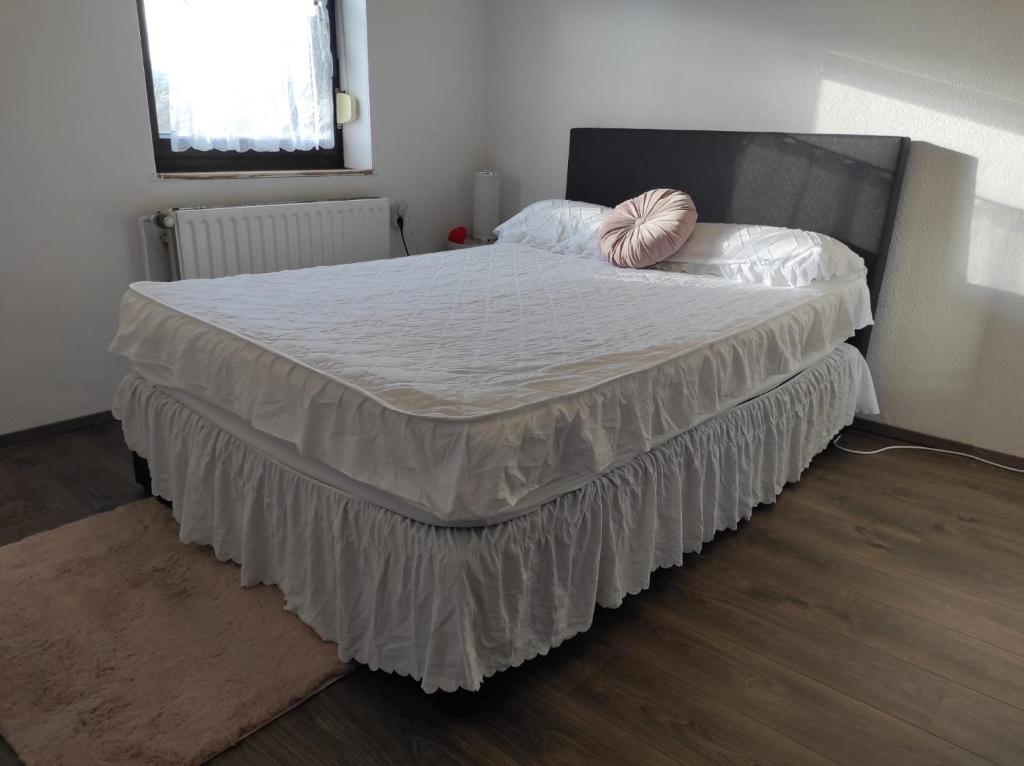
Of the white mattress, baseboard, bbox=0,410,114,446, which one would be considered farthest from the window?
baseboard, bbox=0,410,114,446

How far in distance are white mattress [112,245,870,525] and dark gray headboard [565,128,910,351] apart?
278 millimetres

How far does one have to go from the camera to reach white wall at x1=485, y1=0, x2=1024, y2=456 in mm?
2471

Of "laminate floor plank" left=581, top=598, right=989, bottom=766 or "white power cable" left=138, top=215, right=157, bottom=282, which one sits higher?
"white power cable" left=138, top=215, right=157, bottom=282

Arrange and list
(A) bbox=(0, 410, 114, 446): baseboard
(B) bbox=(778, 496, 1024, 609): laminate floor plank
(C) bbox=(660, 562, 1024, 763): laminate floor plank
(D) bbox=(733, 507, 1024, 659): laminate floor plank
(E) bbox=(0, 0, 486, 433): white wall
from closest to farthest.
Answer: (C) bbox=(660, 562, 1024, 763): laminate floor plank
(D) bbox=(733, 507, 1024, 659): laminate floor plank
(B) bbox=(778, 496, 1024, 609): laminate floor plank
(E) bbox=(0, 0, 486, 433): white wall
(A) bbox=(0, 410, 114, 446): baseboard

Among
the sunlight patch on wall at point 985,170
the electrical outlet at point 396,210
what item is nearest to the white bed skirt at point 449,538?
the sunlight patch on wall at point 985,170

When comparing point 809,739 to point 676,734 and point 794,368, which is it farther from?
point 794,368

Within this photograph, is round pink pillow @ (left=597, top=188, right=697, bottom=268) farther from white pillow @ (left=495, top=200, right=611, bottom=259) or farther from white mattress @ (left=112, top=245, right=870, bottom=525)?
white mattress @ (left=112, top=245, right=870, bottom=525)

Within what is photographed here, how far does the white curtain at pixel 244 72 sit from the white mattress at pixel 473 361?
909mm

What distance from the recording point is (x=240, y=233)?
2938mm

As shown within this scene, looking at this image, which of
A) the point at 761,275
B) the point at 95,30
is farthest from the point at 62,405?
the point at 761,275

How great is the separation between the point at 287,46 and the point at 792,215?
2.26 m

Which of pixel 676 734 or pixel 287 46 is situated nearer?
pixel 676 734

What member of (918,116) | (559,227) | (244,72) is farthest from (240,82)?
(918,116)

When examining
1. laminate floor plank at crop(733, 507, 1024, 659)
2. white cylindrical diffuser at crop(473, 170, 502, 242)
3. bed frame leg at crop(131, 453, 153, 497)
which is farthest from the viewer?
white cylindrical diffuser at crop(473, 170, 502, 242)
